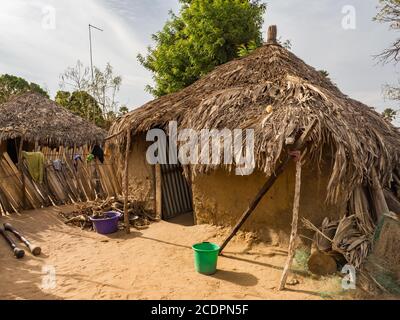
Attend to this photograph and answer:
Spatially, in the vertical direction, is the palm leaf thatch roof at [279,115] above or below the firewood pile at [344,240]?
above

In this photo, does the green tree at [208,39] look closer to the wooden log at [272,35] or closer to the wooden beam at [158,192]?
the wooden log at [272,35]

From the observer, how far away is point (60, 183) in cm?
854

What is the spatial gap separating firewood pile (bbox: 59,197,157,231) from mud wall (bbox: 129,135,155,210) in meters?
0.20

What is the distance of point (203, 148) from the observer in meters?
5.24

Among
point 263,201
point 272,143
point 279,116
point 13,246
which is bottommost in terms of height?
point 13,246

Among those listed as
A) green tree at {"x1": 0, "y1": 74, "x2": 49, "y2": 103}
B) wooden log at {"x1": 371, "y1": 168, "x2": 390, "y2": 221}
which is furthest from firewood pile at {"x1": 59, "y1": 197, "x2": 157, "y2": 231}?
green tree at {"x1": 0, "y1": 74, "x2": 49, "y2": 103}

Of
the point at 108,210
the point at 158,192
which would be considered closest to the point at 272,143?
the point at 158,192

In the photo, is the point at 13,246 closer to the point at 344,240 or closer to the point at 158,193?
the point at 158,193

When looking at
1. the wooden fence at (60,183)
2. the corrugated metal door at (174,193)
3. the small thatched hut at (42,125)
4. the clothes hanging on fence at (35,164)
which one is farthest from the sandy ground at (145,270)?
the small thatched hut at (42,125)

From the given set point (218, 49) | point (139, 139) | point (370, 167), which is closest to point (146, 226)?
point (139, 139)

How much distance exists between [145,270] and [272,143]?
108 inches

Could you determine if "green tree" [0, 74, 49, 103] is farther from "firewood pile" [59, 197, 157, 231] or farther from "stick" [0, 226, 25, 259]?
"stick" [0, 226, 25, 259]

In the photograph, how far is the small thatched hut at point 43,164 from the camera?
24.9 feet
